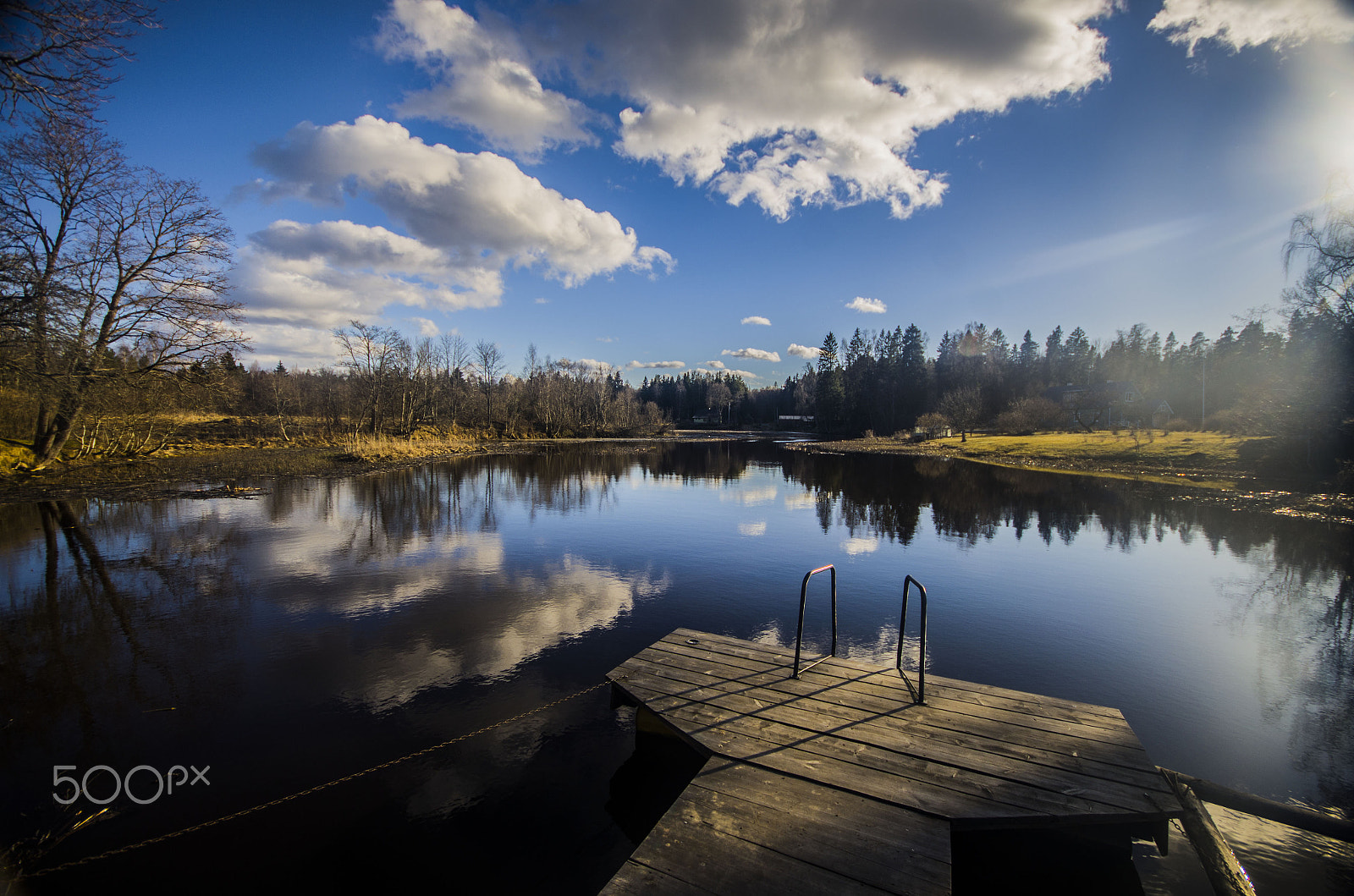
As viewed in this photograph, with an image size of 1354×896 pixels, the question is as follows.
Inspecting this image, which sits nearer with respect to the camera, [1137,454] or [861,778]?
[861,778]

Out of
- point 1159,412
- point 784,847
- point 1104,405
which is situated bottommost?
point 784,847

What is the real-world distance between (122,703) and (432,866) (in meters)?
4.65

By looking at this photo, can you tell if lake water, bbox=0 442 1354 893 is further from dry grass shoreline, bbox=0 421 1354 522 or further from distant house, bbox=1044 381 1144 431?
distant house, bbox=1044 381 1144 431

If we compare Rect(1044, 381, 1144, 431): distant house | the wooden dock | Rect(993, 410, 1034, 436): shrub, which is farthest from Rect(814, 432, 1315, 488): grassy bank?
the wooden dock

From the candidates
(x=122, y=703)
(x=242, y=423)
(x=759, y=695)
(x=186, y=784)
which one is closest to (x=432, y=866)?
(x=186, y=784)

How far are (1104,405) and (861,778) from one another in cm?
7033

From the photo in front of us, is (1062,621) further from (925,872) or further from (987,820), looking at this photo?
(925,872)

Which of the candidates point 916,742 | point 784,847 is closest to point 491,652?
point 784,847

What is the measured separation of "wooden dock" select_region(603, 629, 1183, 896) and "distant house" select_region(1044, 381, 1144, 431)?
65587 millimetres

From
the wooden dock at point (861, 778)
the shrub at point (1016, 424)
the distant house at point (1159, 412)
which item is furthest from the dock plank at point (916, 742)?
the distant house at point (1159, 412)

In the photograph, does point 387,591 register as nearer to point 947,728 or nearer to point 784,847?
point 784,847

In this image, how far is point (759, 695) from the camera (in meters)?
5.09

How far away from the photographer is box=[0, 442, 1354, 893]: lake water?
4125 mm

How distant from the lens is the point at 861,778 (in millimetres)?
3830
